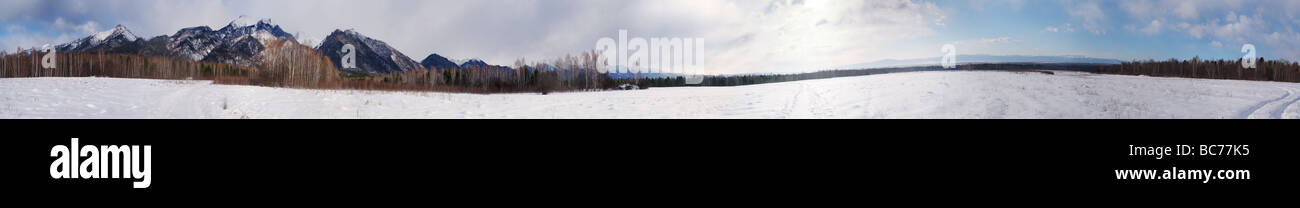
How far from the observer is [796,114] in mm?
4320

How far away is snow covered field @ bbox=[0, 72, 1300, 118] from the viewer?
4.42m

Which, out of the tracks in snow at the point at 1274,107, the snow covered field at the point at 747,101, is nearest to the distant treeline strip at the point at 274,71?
the snow covered field at the point at 747,101

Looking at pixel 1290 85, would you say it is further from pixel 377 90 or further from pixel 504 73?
pixel 377 90

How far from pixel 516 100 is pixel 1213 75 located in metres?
12.2

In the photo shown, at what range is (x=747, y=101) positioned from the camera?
545cm

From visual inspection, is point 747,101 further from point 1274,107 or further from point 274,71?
point 274,71

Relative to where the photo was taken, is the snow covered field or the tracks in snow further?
the tracks in snow

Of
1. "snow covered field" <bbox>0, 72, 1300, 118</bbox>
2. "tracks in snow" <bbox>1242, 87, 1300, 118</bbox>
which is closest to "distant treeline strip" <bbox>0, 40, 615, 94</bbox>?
"snow covered field" <bbox>0, 72, 1300, 118</bbox>

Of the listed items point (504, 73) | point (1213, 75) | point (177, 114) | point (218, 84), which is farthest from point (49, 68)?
point (1213, 75)

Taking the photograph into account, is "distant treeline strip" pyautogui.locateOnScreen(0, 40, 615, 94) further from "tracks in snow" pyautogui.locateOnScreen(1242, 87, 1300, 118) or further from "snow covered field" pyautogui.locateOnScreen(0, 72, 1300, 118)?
"tracks in snow" pyautogui.locateOnScreen(1242, 87, 1300, 118)

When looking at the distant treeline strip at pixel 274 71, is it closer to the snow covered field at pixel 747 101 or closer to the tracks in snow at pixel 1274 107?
the snow covered field at pixel 747 101

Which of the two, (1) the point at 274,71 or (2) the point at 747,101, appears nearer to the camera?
(2) the point at 747,101

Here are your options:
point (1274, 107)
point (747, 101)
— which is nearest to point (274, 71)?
point (747, 101)

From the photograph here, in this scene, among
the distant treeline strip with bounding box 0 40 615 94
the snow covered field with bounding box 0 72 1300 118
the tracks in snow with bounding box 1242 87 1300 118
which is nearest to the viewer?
the snow covered field with bounding box 0 72 1300 118
